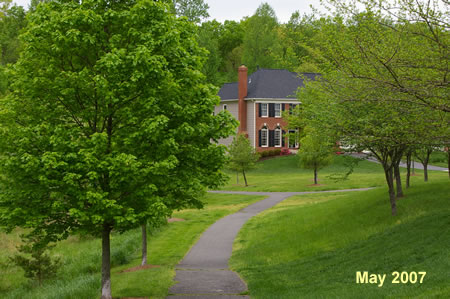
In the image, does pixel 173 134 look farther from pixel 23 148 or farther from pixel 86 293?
pixel 86 293

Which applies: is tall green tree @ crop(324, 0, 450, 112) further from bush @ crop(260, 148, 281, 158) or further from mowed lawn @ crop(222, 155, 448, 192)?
bush @ crop(260, 148, 281, 158)

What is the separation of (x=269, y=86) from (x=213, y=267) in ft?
152

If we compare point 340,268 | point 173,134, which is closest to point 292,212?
point 340,268

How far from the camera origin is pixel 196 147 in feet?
47.9

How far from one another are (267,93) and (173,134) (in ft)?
165

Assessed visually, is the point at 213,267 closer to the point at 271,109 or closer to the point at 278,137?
the point at 271,109

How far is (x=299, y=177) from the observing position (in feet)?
171

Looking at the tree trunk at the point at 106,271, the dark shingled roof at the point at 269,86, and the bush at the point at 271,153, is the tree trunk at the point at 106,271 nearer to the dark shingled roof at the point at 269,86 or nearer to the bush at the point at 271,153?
the bush at the point at 271,153

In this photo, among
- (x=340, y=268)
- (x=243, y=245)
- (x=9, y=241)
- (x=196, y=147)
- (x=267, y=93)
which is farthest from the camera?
(x=267, y=93)

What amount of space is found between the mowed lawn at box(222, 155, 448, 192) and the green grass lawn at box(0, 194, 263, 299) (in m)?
10.5

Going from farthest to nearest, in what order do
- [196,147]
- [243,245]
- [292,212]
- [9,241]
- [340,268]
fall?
[292,212] → [9,241] → [243,245] → [340,268] → [196,147]

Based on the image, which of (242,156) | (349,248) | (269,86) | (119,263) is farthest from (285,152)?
(349,248)

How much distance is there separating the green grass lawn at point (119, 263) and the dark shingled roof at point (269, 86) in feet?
96.6

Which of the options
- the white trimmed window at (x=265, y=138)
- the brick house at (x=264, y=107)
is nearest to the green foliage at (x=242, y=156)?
the brick house at (x=264, y=107)
